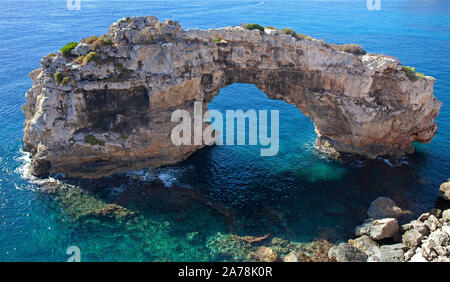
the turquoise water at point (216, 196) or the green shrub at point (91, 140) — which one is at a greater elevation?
the green shrub at point (91, 140)

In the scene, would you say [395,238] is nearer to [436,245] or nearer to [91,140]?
[436,245]

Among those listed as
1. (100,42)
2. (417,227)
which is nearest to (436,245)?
(417,227)

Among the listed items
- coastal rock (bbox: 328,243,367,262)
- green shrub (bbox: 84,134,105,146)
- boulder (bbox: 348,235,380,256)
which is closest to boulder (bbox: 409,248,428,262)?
boulder (bbox: 348,235,380,256)

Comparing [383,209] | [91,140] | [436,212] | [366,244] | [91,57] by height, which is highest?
[91,57]

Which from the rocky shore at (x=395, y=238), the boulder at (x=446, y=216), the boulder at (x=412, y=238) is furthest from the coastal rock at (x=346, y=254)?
the boulder at (x=446, y=216)

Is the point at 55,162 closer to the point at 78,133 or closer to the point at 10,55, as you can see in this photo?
the point at 78,133

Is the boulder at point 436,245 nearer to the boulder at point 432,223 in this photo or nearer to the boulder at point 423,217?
the boulder at point 432,223

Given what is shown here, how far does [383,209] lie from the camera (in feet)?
114

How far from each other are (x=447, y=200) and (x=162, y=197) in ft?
107

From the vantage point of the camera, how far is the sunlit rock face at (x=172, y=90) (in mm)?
38719

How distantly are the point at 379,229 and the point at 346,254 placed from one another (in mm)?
5181

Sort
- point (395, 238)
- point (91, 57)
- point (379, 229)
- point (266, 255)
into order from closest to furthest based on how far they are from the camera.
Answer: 1. point (266, 255)
2. point (379, 229)
3. point (395, 238)
4. point (91, 57)

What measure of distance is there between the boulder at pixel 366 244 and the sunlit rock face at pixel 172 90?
16.4 m

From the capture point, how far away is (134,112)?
136 ft
